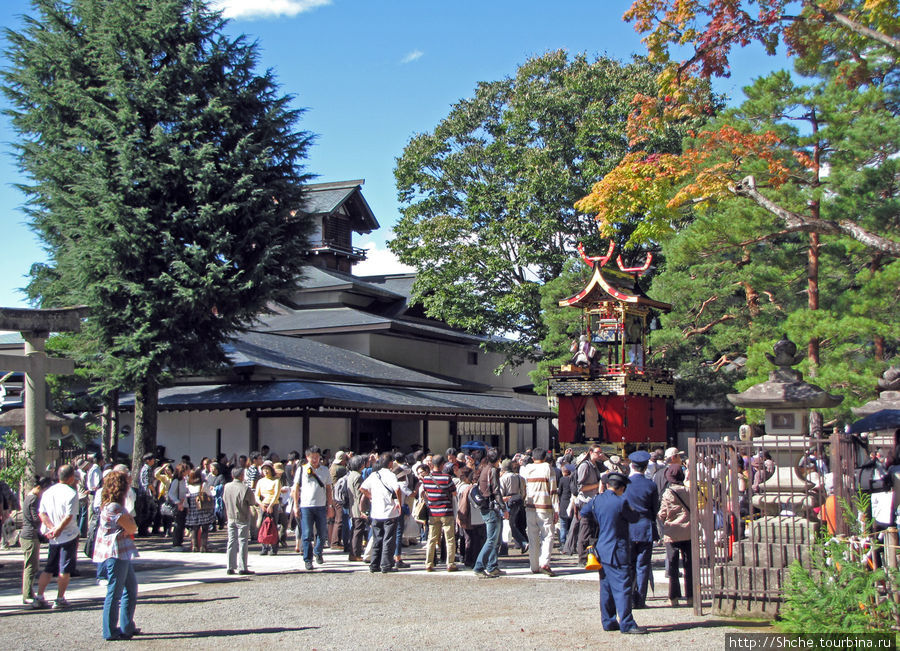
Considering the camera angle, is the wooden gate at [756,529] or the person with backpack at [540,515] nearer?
the wooden gate at [756,529]

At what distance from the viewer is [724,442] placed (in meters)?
8.59

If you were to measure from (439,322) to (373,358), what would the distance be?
689 cm

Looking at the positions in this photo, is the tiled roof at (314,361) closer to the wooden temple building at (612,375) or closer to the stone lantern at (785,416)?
the wooden temple building at (612,375)

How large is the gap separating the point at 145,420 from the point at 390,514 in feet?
34.3

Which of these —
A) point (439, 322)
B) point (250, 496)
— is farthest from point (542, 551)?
point (439, 322)

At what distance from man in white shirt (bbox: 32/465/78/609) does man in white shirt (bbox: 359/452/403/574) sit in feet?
13.9

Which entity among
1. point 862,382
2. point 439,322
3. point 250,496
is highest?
point 439,322

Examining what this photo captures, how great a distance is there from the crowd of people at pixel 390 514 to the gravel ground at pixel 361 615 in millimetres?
359

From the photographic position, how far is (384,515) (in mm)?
13016

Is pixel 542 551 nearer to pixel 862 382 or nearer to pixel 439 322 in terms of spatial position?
pixel 862 382

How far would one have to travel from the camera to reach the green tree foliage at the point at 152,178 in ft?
67.0

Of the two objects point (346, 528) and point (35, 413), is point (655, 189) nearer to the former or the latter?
point (346, 528)

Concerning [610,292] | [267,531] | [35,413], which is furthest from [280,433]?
Answer: [35,413]

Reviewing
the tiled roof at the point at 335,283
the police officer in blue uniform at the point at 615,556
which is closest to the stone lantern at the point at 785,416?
the police officer in blue uniform at the point at 615,556
